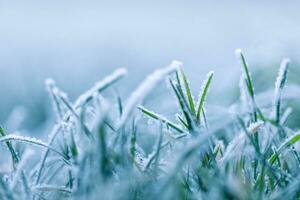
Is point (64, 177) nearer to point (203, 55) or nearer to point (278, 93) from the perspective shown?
point (278, 93)

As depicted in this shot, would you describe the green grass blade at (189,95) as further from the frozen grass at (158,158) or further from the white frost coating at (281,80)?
the white frost coating at (281,80)

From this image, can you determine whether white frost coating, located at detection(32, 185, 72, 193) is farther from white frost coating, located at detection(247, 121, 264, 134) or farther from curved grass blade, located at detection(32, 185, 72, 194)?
white frost coating, located at detection(247, 121, 264, 134)

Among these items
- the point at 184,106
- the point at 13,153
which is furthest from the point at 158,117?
the point at 13,153

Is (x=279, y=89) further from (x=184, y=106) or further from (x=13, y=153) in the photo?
(x=13, y=153)

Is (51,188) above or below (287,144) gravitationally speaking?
above

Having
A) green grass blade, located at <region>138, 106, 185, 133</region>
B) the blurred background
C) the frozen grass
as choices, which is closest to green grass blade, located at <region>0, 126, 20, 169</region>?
the frozen grass

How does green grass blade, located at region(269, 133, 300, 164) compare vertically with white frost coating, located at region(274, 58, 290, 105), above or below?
below
